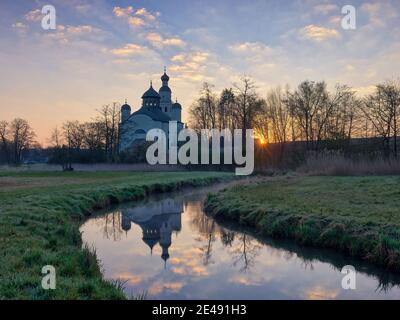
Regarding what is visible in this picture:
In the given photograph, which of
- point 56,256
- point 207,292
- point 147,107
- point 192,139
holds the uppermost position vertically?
point 147,107

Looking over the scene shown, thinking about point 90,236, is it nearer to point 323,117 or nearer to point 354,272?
point 354,272

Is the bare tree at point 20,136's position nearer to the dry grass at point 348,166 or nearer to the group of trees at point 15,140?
the group of trees at point 15,140

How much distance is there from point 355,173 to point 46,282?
23959 mm

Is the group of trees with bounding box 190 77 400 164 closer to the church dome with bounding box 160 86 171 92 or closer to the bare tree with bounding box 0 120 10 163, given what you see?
the church dome with bounding box 160 86 171 92

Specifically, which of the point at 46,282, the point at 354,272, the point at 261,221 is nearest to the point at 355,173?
the point at 261,221

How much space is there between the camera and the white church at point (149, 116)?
2677 inches

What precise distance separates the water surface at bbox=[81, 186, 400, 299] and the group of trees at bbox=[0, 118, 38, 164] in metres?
70.1

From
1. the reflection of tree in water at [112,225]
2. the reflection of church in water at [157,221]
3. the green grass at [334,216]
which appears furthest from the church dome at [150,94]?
the reflection of tree in water at [112,225]

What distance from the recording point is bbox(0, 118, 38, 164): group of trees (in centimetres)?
7731

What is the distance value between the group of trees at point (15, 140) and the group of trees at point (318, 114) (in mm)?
47049

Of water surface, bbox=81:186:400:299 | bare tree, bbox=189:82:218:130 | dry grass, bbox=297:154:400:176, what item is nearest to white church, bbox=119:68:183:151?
bare tree, bbox=189:82:218:130

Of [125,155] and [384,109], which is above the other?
[384,109]

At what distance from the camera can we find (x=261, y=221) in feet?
42.7

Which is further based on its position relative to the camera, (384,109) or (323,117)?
(323,117)
